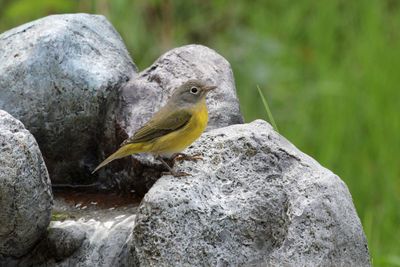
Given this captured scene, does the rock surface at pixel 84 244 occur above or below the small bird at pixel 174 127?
below

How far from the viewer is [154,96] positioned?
523cm

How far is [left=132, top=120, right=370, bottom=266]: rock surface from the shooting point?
157 inches

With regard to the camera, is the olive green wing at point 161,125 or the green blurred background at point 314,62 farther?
the green blurred background at point 314,62

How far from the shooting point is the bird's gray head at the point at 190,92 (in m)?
4.94

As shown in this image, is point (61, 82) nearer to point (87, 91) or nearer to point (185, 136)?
point (87, 91)

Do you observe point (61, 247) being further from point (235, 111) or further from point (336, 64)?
point (336, 64)

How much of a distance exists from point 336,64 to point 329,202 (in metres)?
4.58

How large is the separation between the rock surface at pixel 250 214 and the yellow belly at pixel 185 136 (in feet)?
1.65

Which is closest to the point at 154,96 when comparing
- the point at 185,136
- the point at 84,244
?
the point at 185,136

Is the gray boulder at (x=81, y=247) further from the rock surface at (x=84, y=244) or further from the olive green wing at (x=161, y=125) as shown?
the olive green wing at (x=161, y=125)

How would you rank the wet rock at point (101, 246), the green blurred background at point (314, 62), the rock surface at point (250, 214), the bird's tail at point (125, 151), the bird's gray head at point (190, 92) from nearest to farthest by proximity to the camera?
the rock surface at point (250, 214) → the wet rock at point (101, 246) → the bird's tail at point (125, 151) → the bird's gray head at point (190, 92) → the green blurred background at point (314, 62)

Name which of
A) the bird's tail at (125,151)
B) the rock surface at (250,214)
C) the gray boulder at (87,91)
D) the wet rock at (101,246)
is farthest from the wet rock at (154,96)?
the rock surface at (250,214)

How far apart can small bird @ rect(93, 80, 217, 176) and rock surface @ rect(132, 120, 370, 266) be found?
0.51 m

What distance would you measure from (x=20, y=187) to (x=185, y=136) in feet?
3.43
